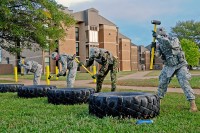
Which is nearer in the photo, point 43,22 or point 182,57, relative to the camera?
point 182,57

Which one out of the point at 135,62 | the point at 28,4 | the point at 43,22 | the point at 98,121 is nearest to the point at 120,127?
the point at 98,121

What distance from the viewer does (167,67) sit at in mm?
6504

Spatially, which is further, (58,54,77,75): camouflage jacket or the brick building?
the brick building

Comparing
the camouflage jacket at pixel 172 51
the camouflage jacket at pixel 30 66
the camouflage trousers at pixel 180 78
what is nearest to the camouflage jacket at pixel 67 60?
the camouflage jacket at pixel 30 66

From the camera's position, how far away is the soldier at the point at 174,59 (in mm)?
6199

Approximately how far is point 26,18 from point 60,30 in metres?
2.60

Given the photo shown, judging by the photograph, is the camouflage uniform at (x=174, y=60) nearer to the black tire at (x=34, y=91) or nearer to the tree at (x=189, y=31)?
the black tire at (x=34, y=91)

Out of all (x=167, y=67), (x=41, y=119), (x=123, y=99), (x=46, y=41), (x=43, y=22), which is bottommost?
(x=41, y=119)

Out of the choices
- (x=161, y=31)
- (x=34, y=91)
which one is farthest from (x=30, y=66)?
(x=161, y=31)

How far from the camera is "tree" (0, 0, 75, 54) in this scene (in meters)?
20.4

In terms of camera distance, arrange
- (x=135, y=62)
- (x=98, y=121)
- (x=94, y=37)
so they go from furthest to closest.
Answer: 1. (x=135, y=62)
2. (x=94, y=37)
3. (x=98, y=121)

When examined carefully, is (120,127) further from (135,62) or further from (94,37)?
(135,62)

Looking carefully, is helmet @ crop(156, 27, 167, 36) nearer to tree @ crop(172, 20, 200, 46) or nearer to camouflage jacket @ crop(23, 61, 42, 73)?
camouflage jacket @ crop(23, 61, 42, 73)

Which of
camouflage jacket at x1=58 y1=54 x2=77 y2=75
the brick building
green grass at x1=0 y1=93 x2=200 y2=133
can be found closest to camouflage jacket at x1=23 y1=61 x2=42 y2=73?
camouflage jacket at x1=58 y1=54 x2=77 y2=75
